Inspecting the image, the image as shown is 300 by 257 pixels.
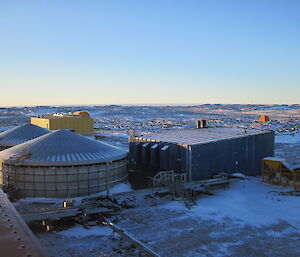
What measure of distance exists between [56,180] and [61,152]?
2.65m

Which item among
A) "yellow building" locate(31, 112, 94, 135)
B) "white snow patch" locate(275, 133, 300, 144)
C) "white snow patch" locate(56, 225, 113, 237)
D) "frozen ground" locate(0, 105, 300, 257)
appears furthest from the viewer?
"white snow patch" locate(275, 133, 300, 144)

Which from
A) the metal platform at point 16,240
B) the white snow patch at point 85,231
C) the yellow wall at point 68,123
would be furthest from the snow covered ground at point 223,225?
the yellow wall at point 68,123

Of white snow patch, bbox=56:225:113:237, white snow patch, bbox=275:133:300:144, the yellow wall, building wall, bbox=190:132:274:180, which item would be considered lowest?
white snow patch, bbox=56:225:113:237

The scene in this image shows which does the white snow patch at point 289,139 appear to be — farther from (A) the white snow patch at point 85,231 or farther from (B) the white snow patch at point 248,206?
(A) the white snow patch at point 85,231

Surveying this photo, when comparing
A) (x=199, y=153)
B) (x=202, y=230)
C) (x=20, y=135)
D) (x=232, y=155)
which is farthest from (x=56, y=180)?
(x=20, y=135)

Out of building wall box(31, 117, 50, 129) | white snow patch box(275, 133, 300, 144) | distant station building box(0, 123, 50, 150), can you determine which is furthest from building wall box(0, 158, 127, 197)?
white snow patch box(275, 133, 300, 144)

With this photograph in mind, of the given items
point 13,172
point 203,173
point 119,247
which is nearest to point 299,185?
point 203,173

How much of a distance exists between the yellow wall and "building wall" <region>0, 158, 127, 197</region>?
28.7 m

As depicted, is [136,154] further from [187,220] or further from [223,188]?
[187,220]

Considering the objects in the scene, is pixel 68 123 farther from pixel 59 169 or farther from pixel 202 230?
pixel 202 230

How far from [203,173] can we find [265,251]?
13835 millimetres

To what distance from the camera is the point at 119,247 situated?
17.7 m

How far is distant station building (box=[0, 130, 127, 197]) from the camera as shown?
26266 millimetres

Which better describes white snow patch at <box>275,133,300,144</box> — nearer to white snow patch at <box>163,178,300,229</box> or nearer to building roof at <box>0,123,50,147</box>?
white snow patch at <box>163,178,300,229</box>
